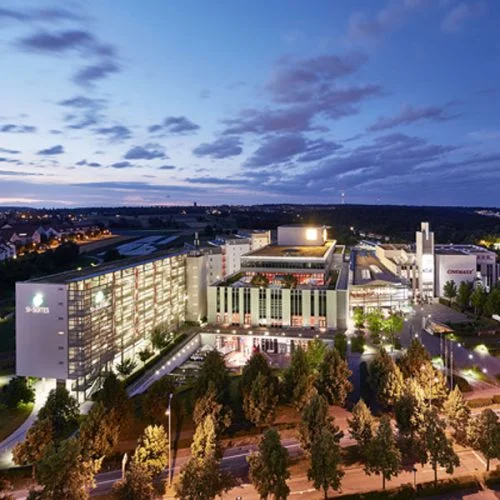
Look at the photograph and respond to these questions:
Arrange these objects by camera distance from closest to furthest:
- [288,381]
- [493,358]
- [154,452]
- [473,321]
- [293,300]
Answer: [154,452], [288,381], [493,358], [293,300], [473,321]

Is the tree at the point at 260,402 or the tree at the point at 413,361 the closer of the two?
→ the tree at the point at 260,402

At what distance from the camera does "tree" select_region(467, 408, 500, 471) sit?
93.8 feet

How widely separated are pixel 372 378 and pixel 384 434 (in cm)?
1094

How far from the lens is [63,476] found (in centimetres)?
2384

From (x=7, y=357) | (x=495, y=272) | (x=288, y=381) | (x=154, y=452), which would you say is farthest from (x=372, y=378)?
(x=495, y=272)

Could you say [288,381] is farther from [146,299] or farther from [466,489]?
[146,299]

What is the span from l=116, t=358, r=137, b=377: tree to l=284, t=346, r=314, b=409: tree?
1608 centimetres

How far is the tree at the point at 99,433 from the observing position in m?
29.0

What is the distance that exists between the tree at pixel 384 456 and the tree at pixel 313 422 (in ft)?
10.1

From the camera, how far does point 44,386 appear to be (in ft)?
142

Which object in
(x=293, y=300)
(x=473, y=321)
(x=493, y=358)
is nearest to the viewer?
(x=493, y=358)

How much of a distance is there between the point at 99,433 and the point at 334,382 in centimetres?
1894

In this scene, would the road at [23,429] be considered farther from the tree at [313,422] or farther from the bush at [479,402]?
the bush at [479,402]

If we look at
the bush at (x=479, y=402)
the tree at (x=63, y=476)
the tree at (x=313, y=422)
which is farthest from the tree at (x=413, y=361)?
the tree at (x=63, y=476)
